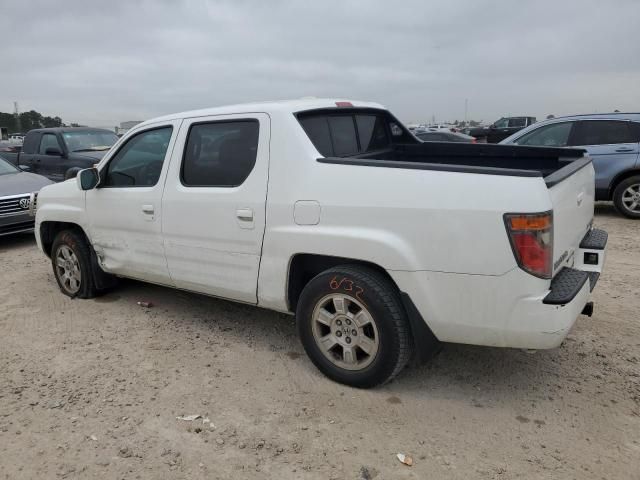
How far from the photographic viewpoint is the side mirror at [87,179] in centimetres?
452

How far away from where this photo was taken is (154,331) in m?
4.44

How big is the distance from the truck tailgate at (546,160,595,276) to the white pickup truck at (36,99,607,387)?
0.05 ft

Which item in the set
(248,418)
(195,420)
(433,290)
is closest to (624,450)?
(433,290)

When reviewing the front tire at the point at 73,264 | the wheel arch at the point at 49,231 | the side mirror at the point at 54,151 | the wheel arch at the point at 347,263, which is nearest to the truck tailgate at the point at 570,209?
the wheel arch at the point at 347,263

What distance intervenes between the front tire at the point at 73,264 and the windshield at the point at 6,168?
4.37 meters

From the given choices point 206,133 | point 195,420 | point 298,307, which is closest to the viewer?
point 195,420

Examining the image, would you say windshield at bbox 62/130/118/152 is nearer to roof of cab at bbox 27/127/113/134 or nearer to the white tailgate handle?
roof of cab at bbox 27/127/113/134

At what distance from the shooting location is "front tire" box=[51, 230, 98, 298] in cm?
503

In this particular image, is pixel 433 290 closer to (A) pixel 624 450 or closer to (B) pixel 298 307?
(B) pixel 298 307

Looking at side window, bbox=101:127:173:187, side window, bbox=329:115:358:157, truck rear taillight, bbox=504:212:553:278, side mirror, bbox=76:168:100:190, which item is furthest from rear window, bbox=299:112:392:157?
side mirror, bbox=76:168:100:190

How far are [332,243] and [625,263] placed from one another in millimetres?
4313

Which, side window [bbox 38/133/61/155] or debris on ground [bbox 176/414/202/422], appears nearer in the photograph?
debris on ground [bbox 176/414/202/422]

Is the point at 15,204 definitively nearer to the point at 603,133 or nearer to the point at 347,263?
the point at 347,263

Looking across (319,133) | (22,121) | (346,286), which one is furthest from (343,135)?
(22,121)
